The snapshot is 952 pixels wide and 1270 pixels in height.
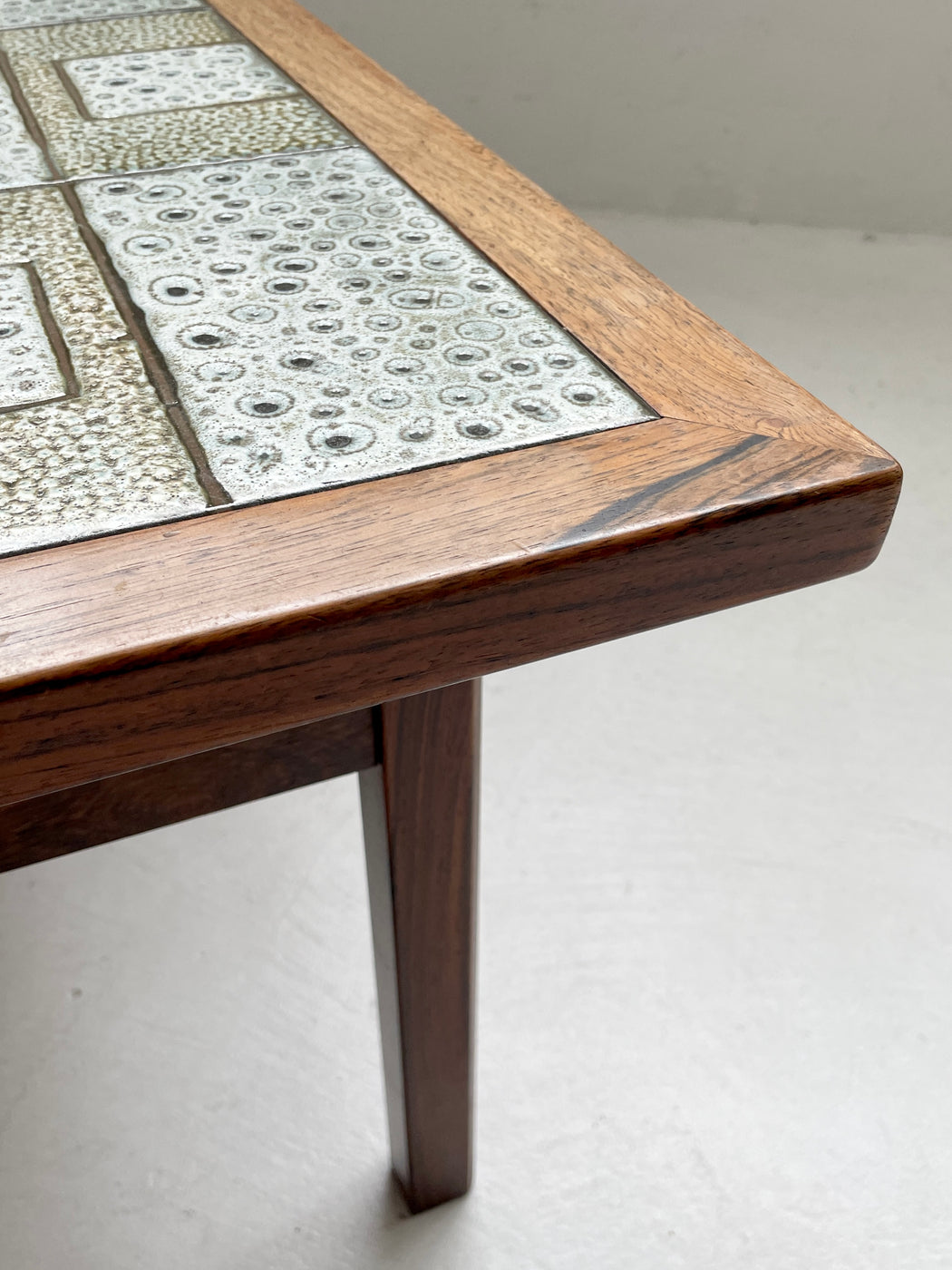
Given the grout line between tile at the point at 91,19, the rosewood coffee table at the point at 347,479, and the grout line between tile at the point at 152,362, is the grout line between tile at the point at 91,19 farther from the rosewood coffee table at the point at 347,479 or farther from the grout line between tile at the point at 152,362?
the grout line between tile at the point at 152,362

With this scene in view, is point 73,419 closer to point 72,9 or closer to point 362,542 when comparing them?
point 362,542

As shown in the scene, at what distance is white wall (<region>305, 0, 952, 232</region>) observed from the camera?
2160 millimetres

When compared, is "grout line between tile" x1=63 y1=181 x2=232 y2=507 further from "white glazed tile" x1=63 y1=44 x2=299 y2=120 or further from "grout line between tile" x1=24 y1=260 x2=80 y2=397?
"white glazed tile" x1=63 y1=44 x2=299 y2=120

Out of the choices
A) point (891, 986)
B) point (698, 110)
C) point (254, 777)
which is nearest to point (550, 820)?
point (891, 986)

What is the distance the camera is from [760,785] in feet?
3.96

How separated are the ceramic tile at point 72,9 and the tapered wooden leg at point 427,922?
746 mm

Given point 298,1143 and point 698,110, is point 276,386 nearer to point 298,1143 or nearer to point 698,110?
point 298,1143

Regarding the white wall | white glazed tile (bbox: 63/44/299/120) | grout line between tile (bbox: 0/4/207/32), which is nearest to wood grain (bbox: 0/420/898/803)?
white glazed tile (bbox: 63/44/299/120)

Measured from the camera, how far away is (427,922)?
2.28ft

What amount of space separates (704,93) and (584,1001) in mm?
1873

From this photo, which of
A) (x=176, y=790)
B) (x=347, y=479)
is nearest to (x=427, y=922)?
(x=176, y=790)

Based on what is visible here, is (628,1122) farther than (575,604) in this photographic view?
Yes

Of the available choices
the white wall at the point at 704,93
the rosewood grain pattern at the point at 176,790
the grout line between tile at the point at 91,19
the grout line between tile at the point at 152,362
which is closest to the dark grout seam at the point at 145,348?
the grout line between tile at the point at 152,362

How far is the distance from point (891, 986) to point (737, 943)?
0.14m
